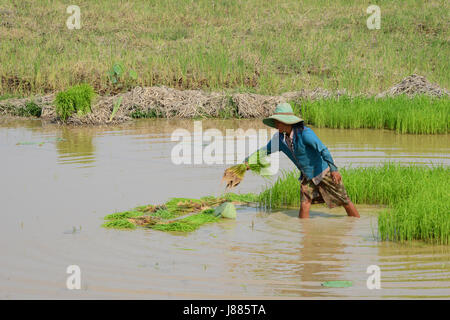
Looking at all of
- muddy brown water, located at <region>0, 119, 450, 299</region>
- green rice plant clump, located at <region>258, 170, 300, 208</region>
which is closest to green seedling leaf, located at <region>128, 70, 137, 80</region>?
muddy brown water, located at <region>0, 119, 450, 299</region>

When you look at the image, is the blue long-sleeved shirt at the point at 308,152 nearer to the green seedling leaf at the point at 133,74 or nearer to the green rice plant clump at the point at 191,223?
the green rice plant clump at the point at 191,223

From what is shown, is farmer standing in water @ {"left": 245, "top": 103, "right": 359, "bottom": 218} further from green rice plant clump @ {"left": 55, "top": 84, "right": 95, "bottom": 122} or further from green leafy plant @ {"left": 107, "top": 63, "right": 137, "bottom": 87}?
green leafy plant @ {"left": 107, "top": 63, "right": 137, "bottom": 87}

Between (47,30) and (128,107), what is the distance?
7.41 metres

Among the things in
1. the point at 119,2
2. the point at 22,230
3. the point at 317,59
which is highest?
the point at 119,2

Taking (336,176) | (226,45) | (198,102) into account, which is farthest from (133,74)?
(336,176)

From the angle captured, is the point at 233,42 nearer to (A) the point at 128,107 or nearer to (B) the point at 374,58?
(B) the point at 374,58

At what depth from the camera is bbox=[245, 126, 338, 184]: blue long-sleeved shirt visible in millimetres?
6305

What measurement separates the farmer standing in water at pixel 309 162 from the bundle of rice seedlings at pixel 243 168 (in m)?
0.06

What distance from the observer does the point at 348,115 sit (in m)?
12.2

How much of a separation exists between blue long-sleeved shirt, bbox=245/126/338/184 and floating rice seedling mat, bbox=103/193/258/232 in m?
0.81

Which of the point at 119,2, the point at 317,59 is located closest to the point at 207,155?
the point at 317,59

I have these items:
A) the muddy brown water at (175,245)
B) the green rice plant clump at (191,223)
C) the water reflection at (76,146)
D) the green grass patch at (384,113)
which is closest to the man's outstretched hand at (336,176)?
the muddy brown water at (175,245)

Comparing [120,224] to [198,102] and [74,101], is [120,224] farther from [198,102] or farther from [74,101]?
[198,102]

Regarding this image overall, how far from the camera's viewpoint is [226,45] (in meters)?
18.4
